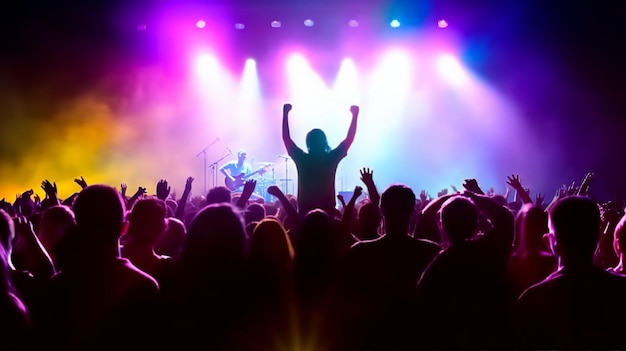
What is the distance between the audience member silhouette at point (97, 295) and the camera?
2.13 m

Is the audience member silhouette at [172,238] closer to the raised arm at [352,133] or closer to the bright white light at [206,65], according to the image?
Answer: the raised arm at [352,133]

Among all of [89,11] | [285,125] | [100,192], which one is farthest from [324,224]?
[89,11]

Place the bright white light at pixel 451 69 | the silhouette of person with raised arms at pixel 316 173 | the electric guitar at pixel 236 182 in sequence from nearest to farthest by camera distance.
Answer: the silhouette of person with raised arms at pixel 316 173, the electric guitar at pixel 236 182, the bright white light at pixel 451 69

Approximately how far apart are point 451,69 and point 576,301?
11.7m

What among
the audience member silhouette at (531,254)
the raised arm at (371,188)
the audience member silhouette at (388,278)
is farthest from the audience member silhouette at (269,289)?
the raised arm at (371,188)

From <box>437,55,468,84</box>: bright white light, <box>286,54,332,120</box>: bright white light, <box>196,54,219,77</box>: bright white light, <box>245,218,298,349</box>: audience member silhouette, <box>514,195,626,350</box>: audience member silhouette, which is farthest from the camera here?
<box>286,54,332,120</box>: bright white light

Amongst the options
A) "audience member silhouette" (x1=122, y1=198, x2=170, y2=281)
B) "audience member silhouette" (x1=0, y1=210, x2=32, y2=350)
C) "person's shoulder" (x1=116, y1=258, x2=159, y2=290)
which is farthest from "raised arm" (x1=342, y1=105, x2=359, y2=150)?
"audience member silhouette" (x1=0, y1=210, x2=32, y2=350)

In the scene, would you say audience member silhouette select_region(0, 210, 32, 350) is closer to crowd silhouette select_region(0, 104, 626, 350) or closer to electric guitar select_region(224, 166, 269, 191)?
crowd silhouette select_region(0, 104, 626, 350)

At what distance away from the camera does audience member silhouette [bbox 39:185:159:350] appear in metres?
2.13

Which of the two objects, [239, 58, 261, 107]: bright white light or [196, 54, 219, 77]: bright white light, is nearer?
[196, 54, 219, 77]: bright white light

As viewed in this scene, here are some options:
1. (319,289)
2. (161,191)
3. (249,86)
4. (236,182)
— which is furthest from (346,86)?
(319,289)

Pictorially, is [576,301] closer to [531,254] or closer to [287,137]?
[531,254]

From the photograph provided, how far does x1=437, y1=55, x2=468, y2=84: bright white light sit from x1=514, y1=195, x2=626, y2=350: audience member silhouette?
37.1ft

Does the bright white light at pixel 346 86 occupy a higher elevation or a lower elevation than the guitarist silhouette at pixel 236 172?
higher
